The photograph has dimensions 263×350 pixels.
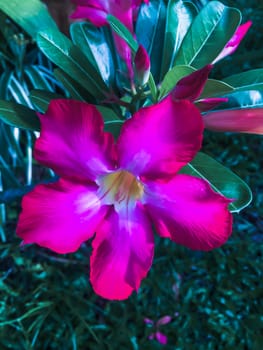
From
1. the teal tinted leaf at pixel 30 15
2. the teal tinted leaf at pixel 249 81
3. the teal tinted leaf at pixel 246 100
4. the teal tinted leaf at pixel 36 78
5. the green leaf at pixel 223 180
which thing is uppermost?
the teal tinted leaf at pixel 30 15

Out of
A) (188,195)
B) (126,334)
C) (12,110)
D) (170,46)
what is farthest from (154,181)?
(126,334)

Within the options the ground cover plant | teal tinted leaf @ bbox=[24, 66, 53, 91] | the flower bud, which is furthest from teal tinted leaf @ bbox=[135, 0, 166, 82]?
teal tinted leaf @ bbox=[24, 66, 53, 91]

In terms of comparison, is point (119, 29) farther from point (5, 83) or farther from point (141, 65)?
point (5, 83)

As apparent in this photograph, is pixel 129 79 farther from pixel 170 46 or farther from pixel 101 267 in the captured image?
pixel 101 267

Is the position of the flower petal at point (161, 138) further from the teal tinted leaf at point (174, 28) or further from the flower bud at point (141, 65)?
the teal tinted leaf at point (174, 28)

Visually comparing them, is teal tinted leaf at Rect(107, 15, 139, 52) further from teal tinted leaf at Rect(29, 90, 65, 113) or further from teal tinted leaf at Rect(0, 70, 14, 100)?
teal tinted leaf at Rect(0, 70, 14, 100)

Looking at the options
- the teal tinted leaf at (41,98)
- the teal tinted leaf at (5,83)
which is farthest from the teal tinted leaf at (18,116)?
the teal tinted leaf at (5,83)
